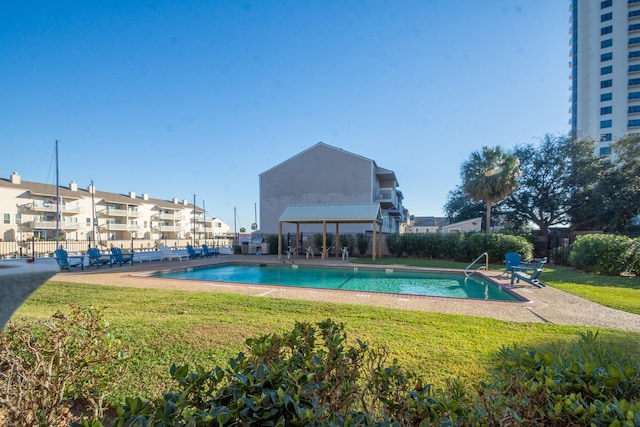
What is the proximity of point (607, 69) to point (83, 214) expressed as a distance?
101443 millimetres

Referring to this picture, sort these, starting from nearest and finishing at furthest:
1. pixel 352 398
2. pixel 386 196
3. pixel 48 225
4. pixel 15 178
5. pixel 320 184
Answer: pixel 352 398 < pixel 320 184 < pixel 386 196 < pixel 15 178 < pixel 48 225

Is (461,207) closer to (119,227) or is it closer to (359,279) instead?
(359,279)

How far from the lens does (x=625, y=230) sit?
76.8 feet

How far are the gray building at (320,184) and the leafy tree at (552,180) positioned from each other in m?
15.2

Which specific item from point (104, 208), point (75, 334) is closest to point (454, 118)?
point (75, 334)

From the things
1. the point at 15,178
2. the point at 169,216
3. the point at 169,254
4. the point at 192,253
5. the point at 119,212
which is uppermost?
the point at 15,178

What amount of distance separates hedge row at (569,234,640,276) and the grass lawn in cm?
695

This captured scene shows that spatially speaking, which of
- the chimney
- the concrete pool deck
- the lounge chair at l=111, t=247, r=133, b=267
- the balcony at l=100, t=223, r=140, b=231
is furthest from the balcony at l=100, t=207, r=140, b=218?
the concrete pool deck

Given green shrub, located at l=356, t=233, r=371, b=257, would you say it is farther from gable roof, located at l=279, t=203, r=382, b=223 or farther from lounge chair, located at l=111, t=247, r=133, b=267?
lounge chair, located at l=111, t=247, r=133, b=267

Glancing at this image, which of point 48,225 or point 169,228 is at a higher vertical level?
point 48,225

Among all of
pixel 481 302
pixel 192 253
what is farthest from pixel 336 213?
pixel 481 302

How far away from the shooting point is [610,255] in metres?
12.7

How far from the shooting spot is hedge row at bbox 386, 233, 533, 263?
→ 18.1m

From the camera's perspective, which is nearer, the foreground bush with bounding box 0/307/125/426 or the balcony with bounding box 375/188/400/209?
the foreground bush with bounding box 0/307/125/426
